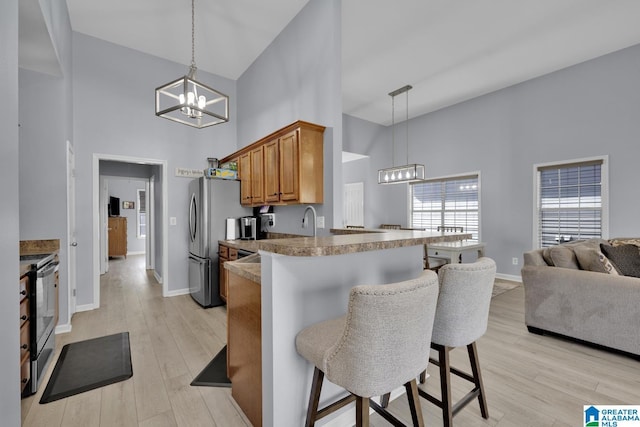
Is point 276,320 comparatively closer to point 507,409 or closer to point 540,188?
point 507,409

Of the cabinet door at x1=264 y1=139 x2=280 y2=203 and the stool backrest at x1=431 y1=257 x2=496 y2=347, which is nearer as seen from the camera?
the stool backrest at x1=431 y1=257 x2=496 y2=347

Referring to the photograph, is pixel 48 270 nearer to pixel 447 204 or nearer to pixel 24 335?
pixel 24 335

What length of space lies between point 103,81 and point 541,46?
6116 millimetres

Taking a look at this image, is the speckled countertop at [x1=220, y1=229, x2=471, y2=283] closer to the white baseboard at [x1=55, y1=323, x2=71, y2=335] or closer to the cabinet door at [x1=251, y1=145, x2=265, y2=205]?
the cabinet door at [x1=251, y1=145, x2=265, y2=205]

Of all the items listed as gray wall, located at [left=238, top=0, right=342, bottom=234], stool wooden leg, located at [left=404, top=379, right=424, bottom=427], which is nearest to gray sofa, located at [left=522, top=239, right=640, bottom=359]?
gray wall, located at [left=238, top=0, right=342, bottom=234]

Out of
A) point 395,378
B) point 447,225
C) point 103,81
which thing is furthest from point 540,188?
point 103,81

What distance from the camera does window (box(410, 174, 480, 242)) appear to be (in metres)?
5.66

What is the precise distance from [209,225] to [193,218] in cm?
44

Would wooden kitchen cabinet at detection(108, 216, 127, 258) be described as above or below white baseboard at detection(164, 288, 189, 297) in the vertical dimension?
above

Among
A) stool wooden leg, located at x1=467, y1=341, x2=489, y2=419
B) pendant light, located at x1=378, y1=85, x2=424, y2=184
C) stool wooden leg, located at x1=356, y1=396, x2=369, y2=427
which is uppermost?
pendant light, located at x1=378, y1=85, x2=424, y2=184

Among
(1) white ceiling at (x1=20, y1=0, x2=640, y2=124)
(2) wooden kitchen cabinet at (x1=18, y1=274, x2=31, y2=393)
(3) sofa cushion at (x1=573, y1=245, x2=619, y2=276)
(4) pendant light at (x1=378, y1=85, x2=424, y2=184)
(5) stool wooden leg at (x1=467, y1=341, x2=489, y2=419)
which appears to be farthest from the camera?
(4) pendant light at (x1=378, y1=85, x2=424, y2=184)

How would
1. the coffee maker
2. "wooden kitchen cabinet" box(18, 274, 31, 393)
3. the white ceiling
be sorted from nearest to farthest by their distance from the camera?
"wooden kitchen cabinet" box(18, 274, 31, 393) → the white ceiling → the coffee maker

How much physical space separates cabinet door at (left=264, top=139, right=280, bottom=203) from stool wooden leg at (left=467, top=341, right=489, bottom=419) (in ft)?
8.03

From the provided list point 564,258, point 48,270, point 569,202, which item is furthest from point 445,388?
point 569,202
